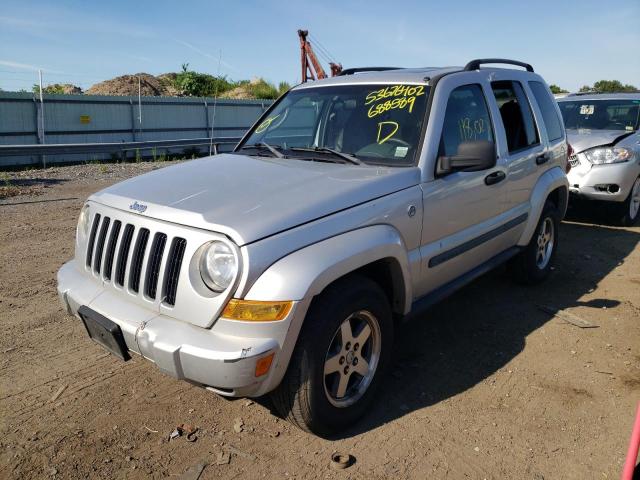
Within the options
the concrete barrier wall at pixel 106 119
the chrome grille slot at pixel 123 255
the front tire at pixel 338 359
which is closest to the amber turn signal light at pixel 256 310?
the front tire at pixel 338 359

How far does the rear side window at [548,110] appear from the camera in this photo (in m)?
4.86

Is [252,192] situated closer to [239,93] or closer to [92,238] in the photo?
[92,238]

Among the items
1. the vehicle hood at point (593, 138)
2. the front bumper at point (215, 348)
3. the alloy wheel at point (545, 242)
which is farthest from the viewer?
the vehicle hood at point (593, 138)

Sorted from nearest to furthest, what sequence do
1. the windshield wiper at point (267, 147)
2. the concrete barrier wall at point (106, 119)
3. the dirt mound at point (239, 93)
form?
the windshield wiper at point (267, 147), the concrete barrier wall at point (106, 119), the dirt mound at point (239, 93)

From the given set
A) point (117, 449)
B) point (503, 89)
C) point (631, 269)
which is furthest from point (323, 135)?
point (631, 269)

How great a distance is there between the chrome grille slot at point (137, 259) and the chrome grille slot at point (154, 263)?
3.9 inches

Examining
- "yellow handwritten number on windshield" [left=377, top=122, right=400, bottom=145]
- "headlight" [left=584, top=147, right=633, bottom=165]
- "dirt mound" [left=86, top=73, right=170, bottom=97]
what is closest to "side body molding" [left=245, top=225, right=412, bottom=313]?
"yellow handwritten number on windshield" [left=377, top=122, right=400, bottom=145]

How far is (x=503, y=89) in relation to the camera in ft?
14.3

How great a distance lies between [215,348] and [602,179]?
6.83 metres

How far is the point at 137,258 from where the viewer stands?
2668 millimetres

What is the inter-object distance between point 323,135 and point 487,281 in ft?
8.31

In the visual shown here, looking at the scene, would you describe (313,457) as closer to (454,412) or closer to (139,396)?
(454,412)

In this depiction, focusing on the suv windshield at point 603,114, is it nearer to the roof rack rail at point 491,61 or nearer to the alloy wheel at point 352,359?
the roof rack rail at point 491,61

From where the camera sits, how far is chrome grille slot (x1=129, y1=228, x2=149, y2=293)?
2.65 metres
